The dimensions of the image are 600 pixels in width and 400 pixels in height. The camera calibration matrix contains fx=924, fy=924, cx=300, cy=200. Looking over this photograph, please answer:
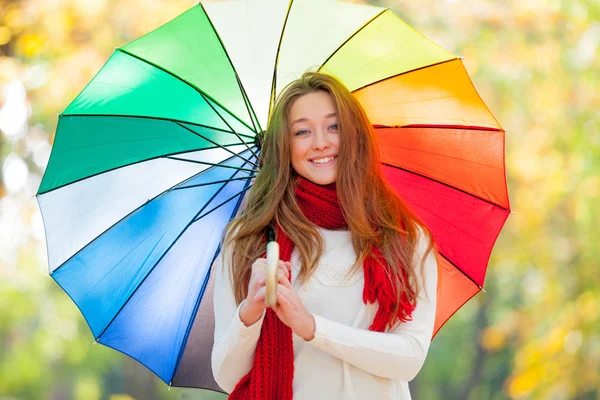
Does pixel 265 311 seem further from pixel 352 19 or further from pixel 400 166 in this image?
pixel 352 19

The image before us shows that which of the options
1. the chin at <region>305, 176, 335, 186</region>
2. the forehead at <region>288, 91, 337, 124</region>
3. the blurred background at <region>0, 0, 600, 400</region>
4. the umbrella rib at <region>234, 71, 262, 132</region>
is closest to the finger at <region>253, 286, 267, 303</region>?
the chin at <region>305, 176, 335, 186</region>

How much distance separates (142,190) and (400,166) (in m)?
0.91

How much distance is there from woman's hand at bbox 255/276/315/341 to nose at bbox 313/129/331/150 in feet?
1.82

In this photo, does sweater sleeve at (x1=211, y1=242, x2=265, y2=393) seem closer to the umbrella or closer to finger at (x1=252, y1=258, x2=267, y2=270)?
finger at (x1=252, y1=258, x2=267, y2=270)

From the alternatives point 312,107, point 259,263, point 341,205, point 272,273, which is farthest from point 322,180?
point 272,273

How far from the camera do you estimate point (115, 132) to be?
10.3 feet

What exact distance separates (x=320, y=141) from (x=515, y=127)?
9216mm

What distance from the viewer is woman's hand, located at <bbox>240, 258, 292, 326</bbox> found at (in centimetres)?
254

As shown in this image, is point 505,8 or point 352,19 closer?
point 352,19

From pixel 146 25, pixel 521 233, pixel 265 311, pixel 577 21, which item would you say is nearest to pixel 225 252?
pixel 265 311

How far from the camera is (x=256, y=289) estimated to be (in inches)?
100

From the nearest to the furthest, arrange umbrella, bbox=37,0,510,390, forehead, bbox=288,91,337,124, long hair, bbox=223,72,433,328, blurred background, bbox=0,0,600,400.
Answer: long hair, bbox=223,72,433,328 < forehead, bbox=288,91,337,124 < umbrella, bbox=37,0,510,390 < blurred background, bbox=0,0,600,400

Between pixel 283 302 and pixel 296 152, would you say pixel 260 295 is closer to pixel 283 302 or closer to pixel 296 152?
pixel 283 302

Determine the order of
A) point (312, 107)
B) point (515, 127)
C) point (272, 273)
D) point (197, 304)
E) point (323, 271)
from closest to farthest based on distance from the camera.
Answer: point (272, 273) < point (323, 271) < point (312, 107) < point (197, 304) < point (515, 127)
